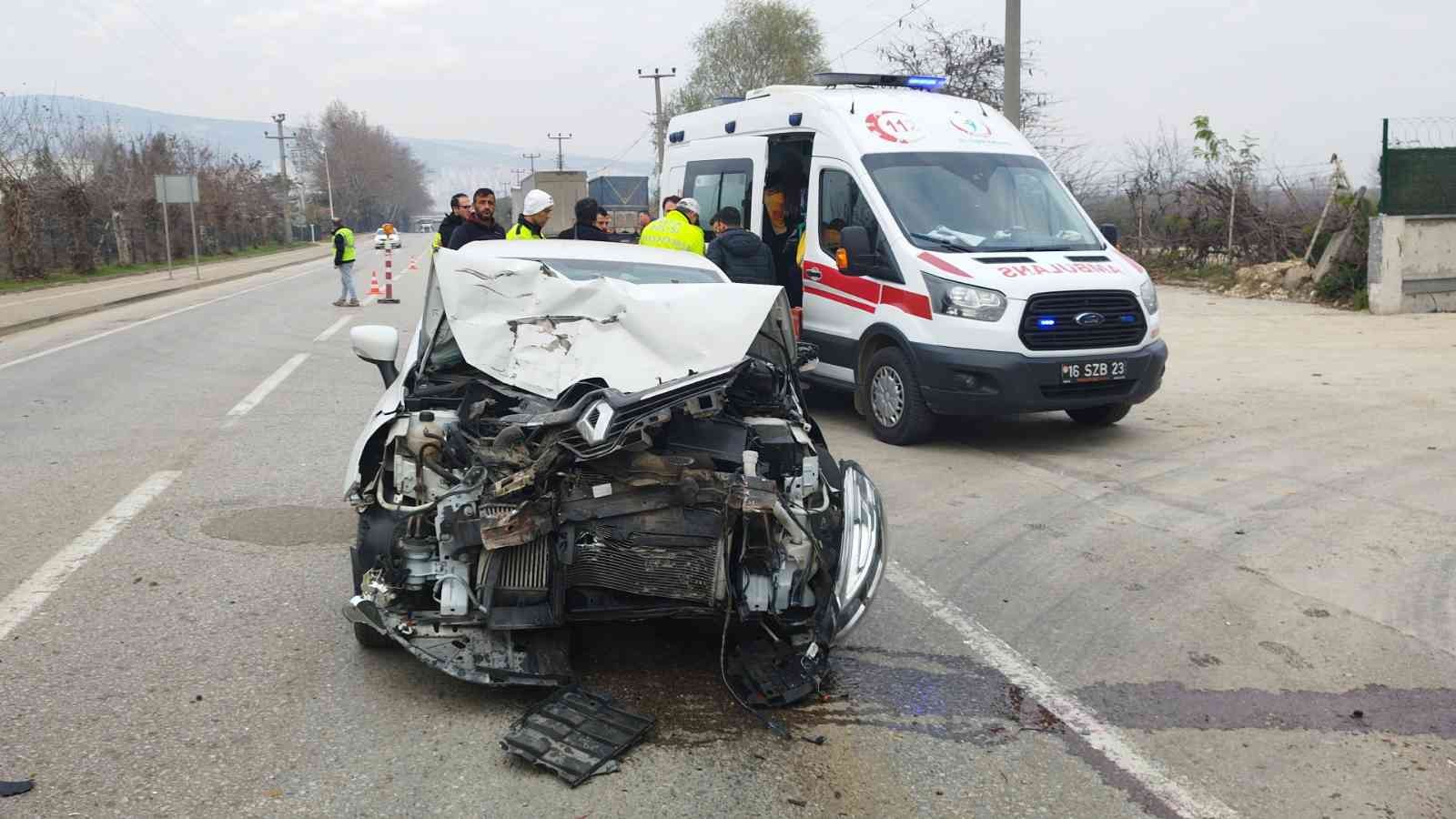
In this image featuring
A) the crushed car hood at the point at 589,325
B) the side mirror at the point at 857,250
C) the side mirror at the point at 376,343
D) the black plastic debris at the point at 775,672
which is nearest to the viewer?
the black plastic debris at the point at 775,672

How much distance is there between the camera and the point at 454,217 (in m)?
12.2

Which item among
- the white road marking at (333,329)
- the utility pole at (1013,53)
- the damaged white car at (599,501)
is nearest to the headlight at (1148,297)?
the damaged white car at (599,501)

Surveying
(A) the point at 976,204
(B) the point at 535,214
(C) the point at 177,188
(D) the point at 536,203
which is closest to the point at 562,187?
(C) the point at 177,188

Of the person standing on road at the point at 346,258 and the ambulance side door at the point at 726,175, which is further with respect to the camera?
the person standing on road at the point at 346,258

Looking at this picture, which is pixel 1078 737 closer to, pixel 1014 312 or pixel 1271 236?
pixel 1014 312

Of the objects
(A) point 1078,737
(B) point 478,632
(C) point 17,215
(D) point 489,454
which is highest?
(C) point 17,215

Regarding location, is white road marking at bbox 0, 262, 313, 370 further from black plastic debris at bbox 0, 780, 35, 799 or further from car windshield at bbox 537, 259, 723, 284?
black plastic debris at bbox 0, 780, 35, 799

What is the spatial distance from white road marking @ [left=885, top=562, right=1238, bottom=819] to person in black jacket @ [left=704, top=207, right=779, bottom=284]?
4.07m

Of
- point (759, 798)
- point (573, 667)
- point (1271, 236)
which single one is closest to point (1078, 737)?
point (759, 798)

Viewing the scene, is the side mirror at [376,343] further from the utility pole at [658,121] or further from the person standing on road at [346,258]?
the utility pole at [658,121]

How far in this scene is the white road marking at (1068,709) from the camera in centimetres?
366

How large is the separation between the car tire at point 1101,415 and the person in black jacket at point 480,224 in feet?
17.4

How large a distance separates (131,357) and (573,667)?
468 inches

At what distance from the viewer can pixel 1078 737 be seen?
13.4ft
